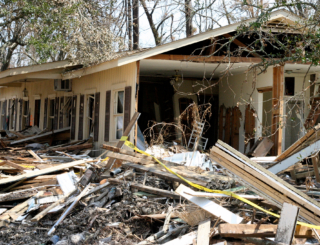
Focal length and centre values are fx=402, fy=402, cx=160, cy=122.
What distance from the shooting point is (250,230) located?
500cm

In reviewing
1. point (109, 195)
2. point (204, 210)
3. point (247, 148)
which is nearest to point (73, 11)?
point (247, 148)

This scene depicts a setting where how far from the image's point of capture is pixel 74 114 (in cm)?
1680

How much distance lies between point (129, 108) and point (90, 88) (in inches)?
151

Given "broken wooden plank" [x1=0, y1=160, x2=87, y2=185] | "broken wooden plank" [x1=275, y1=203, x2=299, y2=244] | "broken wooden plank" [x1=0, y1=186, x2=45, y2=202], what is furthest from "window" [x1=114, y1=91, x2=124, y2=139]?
"broken wooden plank" [x1=275, y1=203, x2=299, y2=244]

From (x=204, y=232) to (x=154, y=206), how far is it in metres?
1.67

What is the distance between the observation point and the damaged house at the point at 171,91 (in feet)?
39.7

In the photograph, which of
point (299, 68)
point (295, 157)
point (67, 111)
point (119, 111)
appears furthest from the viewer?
point (67, 111)

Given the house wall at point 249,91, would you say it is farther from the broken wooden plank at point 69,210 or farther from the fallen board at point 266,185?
the fallen board at point 266,185

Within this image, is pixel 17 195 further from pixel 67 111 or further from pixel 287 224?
pixel 67 111

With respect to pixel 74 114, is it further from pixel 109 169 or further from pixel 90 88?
pixel 109 169

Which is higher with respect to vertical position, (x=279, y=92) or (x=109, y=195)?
(x=279, y=92)

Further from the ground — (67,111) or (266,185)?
(67,111)

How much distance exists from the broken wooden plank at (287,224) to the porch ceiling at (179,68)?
7338mm

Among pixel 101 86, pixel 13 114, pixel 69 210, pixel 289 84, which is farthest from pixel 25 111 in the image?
pixel 69 210
